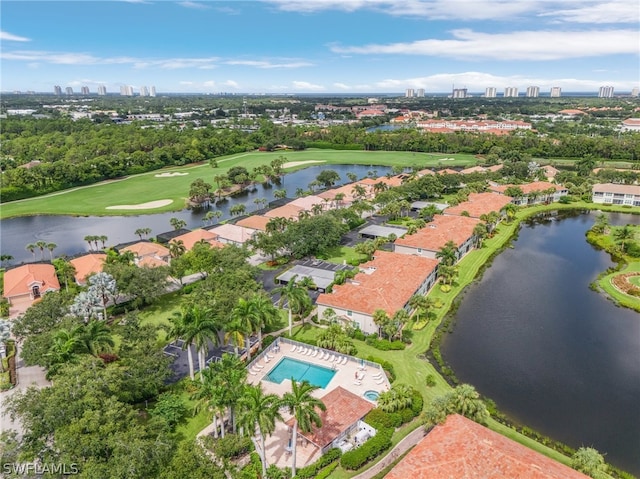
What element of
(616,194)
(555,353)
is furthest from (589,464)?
(616,194)

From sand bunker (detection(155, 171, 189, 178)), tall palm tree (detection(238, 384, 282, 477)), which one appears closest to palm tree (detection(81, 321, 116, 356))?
tall palm tree (detection(238, 384, 282, 477))

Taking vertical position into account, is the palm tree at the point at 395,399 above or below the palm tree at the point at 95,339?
below

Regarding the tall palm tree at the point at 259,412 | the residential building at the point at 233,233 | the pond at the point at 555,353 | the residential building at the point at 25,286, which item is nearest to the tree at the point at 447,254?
the pond at the point at 555,353

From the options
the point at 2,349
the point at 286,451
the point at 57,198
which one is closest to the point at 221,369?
the point at 286,451

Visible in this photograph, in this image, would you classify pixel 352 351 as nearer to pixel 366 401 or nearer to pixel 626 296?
pixel 366 401

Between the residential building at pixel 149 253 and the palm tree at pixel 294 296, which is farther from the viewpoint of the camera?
the residential building at pixel 149 253

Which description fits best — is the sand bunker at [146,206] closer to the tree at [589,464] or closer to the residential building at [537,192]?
the residential building at [537,192]
